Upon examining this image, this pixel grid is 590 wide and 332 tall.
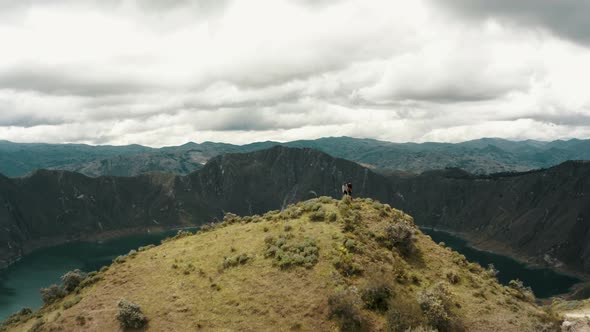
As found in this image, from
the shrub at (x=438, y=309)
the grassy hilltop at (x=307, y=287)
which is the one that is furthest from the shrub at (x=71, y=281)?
the shrub at (x=438, y=309)

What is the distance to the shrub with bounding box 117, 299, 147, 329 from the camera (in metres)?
35.5

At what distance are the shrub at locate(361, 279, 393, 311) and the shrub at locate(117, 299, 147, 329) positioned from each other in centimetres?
2015

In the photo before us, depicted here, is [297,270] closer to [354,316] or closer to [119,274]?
[354,316]

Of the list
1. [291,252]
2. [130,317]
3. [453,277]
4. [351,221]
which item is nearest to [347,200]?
[351,221]

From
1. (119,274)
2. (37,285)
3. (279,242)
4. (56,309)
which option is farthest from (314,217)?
(37,285)

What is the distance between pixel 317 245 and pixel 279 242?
435cm

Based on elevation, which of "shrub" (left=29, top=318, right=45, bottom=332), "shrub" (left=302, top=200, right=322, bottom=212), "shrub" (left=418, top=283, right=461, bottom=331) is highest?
"shrub" (left=302, top=200, right=322, bottom=212)

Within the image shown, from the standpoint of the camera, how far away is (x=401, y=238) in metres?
43.2

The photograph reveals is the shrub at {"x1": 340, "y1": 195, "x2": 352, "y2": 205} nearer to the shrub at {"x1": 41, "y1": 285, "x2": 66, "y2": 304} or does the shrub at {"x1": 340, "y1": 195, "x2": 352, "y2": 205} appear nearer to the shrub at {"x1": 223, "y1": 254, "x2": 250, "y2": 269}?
the shrub at {"x1": 223, "y1": 254, "x2": 250, "y2": 269}

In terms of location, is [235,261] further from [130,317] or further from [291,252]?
[130,317]

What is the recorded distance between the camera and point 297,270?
38250 millimetres

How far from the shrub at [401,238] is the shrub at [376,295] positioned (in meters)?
8.83

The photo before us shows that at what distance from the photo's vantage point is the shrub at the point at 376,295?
33969 millimetres

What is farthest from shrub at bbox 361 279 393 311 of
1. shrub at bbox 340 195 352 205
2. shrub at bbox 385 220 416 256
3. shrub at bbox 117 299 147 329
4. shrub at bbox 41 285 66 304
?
shrub at bbox 41 285 66 304
